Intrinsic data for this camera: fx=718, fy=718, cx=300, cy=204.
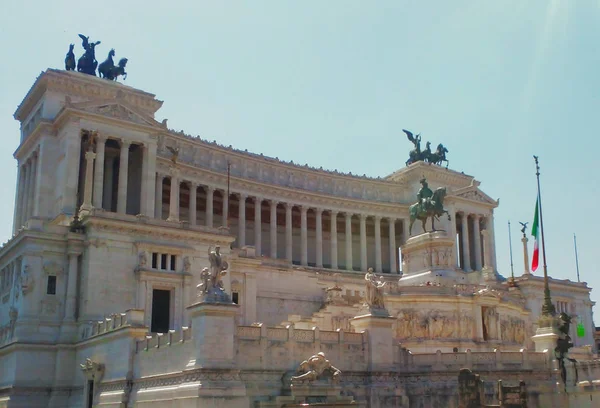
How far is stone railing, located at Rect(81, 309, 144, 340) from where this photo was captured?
4078 cm

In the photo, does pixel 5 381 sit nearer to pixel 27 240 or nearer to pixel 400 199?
pixel 27 240

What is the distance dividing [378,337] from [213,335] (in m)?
11.2

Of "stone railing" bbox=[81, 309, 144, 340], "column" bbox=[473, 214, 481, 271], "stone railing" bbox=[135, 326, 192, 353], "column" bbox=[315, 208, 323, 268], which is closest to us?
"stone railing" bbox=[135, 326, 192, 353]

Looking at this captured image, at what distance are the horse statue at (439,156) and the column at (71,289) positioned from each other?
6738cm

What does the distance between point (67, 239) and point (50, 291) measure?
384cm

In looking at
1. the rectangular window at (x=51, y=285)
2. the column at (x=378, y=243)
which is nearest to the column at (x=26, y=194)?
the rectangular window at (x=51, y=285)

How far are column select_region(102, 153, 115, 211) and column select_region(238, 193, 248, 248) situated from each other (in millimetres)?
18115

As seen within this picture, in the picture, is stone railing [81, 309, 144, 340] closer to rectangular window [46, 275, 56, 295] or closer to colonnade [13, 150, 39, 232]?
rectangular window [46, 275, 56, 295]

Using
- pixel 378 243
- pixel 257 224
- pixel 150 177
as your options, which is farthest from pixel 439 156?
pixel 150 177

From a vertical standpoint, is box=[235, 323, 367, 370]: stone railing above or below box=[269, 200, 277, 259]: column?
below

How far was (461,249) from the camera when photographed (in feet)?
341

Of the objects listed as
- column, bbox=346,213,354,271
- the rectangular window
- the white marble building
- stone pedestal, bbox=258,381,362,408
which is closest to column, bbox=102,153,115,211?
the white marble building

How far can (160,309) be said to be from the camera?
53625 millimetres

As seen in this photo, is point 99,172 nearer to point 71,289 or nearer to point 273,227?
point 71,289
